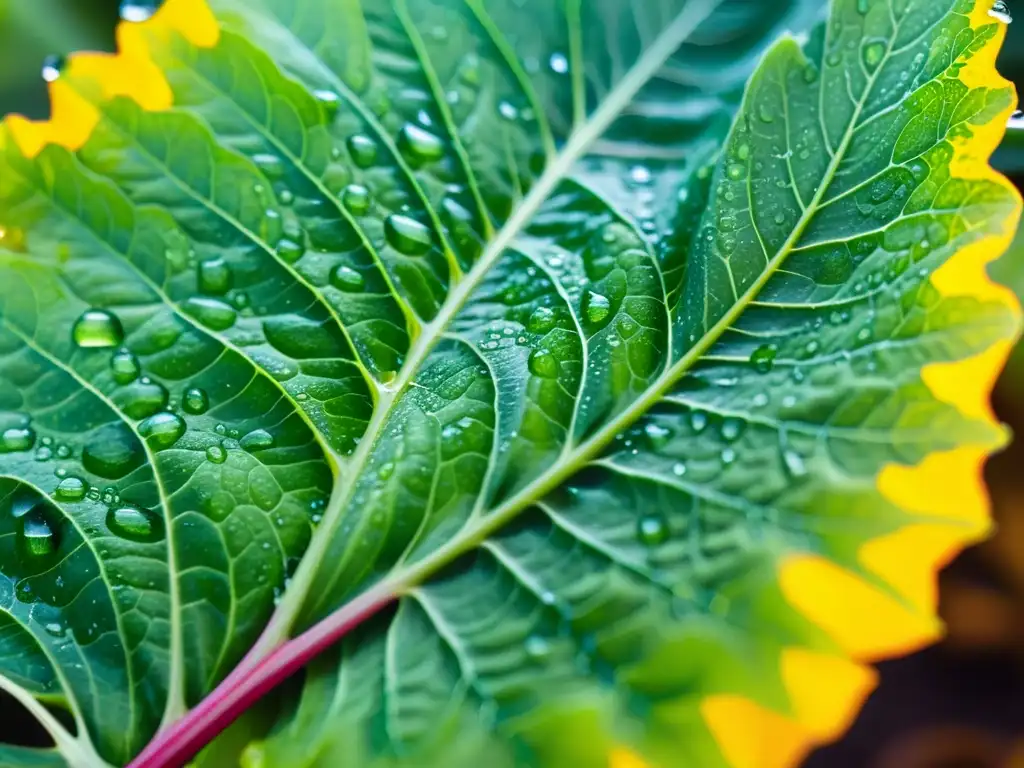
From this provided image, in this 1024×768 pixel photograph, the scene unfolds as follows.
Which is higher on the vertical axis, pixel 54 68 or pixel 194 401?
pixel 54 68

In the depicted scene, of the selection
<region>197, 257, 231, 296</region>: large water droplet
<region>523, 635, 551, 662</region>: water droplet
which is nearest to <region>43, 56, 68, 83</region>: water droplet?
<region>197, 257, 231, 296</region>: large water droplet

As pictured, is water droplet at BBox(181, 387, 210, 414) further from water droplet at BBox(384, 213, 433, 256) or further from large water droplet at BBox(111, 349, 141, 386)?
water droplet at BBox(384, 213, 433, 256)

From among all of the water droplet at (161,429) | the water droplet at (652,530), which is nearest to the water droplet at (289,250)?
the water droplet at (161,429)

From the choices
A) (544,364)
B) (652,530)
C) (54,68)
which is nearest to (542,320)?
(544,364)

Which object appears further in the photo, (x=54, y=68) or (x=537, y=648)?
(x=54, y=68)

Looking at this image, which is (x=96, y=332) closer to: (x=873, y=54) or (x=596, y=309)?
(x=596, y=309)

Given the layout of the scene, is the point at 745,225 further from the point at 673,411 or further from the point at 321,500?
the point at 321,500
